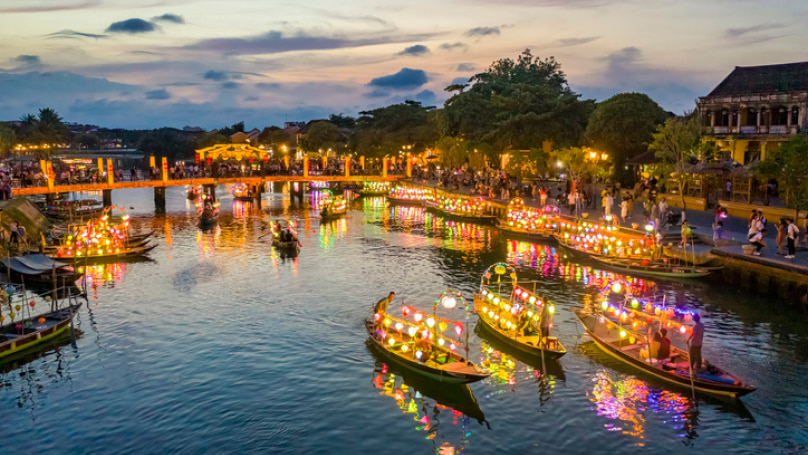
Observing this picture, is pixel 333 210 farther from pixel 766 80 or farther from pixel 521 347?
pixel 521 347

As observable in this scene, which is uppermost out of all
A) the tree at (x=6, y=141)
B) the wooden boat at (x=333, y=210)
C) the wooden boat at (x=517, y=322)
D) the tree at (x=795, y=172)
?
the tree at (x=6, y=141)

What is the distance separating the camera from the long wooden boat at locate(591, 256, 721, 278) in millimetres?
35156

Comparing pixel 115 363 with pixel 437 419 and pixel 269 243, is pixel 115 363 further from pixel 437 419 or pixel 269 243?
pixel 269 243

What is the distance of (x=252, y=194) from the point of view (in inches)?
3219

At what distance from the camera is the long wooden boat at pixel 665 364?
67.4 feet

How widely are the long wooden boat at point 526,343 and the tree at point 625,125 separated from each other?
43629mm

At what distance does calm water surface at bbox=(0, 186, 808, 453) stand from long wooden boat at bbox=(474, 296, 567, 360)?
1.92 feet

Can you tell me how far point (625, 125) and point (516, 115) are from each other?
1418cm

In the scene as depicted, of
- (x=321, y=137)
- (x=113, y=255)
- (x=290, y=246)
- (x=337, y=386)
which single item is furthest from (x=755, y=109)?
(x=321, y=137)

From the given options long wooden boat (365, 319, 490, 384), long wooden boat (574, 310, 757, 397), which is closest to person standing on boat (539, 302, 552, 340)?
long wooden boat (574, 310, 757, 397)

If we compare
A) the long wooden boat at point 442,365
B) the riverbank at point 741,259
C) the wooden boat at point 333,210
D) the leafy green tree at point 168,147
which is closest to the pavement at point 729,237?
the riverbank at point 741,259

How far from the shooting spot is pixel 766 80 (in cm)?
5853

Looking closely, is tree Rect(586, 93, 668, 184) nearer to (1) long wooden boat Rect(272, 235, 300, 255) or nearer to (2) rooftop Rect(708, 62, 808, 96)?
(2) rooftop Rect(708, 62, 808, 96)

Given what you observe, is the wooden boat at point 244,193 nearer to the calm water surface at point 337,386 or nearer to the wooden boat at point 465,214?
the wooden boat at point 465,214
